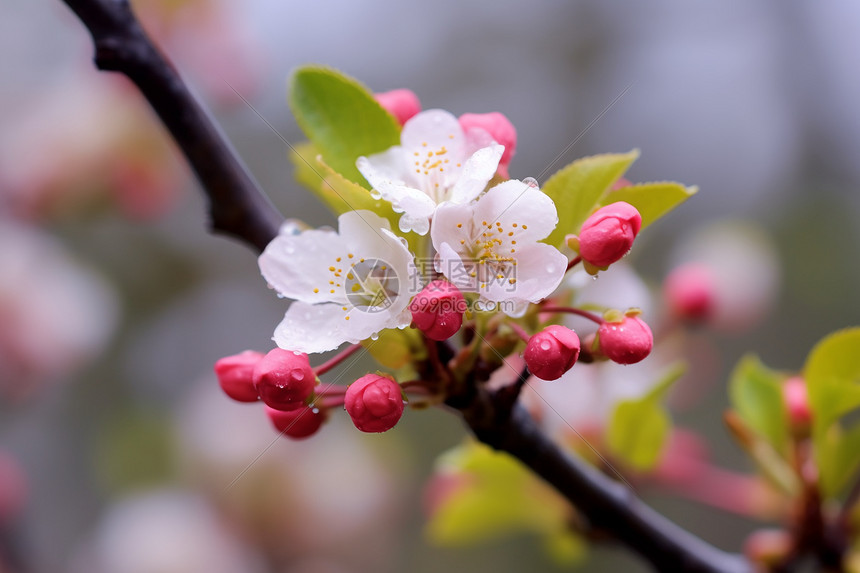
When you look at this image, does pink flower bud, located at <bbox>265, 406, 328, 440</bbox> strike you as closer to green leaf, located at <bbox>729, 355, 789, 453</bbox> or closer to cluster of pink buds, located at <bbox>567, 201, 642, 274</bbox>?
cluster of pink buds, located at <bbox>567, 201, 642, 274</bbox>

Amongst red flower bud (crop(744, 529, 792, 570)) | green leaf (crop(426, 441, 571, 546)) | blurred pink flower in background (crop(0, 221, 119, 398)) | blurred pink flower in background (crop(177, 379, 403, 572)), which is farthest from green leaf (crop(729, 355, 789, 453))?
blurred pink flower in background (crop(0, 221, 119, 398))

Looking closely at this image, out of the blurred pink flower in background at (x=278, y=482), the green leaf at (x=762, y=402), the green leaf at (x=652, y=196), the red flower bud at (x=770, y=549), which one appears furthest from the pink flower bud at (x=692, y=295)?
the blurred pink flower in background at (x=278, y=482)

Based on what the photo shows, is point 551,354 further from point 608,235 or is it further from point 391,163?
point 391,163

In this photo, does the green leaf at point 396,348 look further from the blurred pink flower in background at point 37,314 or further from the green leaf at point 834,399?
the blurred pink flower in background at point 37,314

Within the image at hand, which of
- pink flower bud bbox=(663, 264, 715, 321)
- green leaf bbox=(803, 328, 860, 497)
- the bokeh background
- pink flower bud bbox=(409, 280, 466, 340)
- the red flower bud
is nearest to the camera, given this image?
pink flower bud bbox=(409, 280, 466, 340)

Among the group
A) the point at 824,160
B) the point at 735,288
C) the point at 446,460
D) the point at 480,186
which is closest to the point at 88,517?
the point at 446,460

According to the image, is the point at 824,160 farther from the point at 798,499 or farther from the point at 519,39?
the point at 798,499
